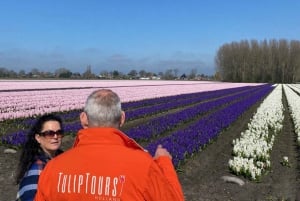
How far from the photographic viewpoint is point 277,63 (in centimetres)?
11819

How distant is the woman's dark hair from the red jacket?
0.77m

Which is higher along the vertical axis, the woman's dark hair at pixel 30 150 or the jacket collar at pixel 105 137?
the jacket collar at pixel 105 137

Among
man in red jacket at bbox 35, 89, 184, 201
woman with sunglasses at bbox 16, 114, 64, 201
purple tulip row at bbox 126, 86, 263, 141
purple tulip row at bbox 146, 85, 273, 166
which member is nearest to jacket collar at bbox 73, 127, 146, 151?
man in red jacket at bbox 35, 89, 184, 201

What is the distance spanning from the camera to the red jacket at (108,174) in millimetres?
2223

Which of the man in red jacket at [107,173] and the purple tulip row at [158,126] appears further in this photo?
the purple tulip row at [158,126]

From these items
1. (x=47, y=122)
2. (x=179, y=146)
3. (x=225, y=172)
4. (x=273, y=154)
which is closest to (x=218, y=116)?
(x=273, y=154)

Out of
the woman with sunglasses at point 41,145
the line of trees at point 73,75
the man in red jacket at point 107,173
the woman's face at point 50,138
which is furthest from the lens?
the line of trees at point 73,75

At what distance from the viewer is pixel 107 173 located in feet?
7.33

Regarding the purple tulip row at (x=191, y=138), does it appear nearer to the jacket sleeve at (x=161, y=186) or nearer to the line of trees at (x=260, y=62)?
the jacket sleeve at (x=161, y=186)

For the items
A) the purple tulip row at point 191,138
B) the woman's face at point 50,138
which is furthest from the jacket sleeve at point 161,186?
the purple tulip row at point 191,138

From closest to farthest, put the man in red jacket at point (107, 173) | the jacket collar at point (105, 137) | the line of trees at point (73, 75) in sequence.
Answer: the man in red jacket at point (107, 173), the jacket collar at point (105, 137), the line of trees at point (73, 75)

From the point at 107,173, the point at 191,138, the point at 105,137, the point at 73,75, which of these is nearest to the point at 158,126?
the point at 191,138

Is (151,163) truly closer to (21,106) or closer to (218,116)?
(218,116)

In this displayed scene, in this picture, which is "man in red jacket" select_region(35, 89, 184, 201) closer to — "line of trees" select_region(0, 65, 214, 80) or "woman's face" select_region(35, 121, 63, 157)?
"woman's face" select_region(35, 121, 63, 157)
